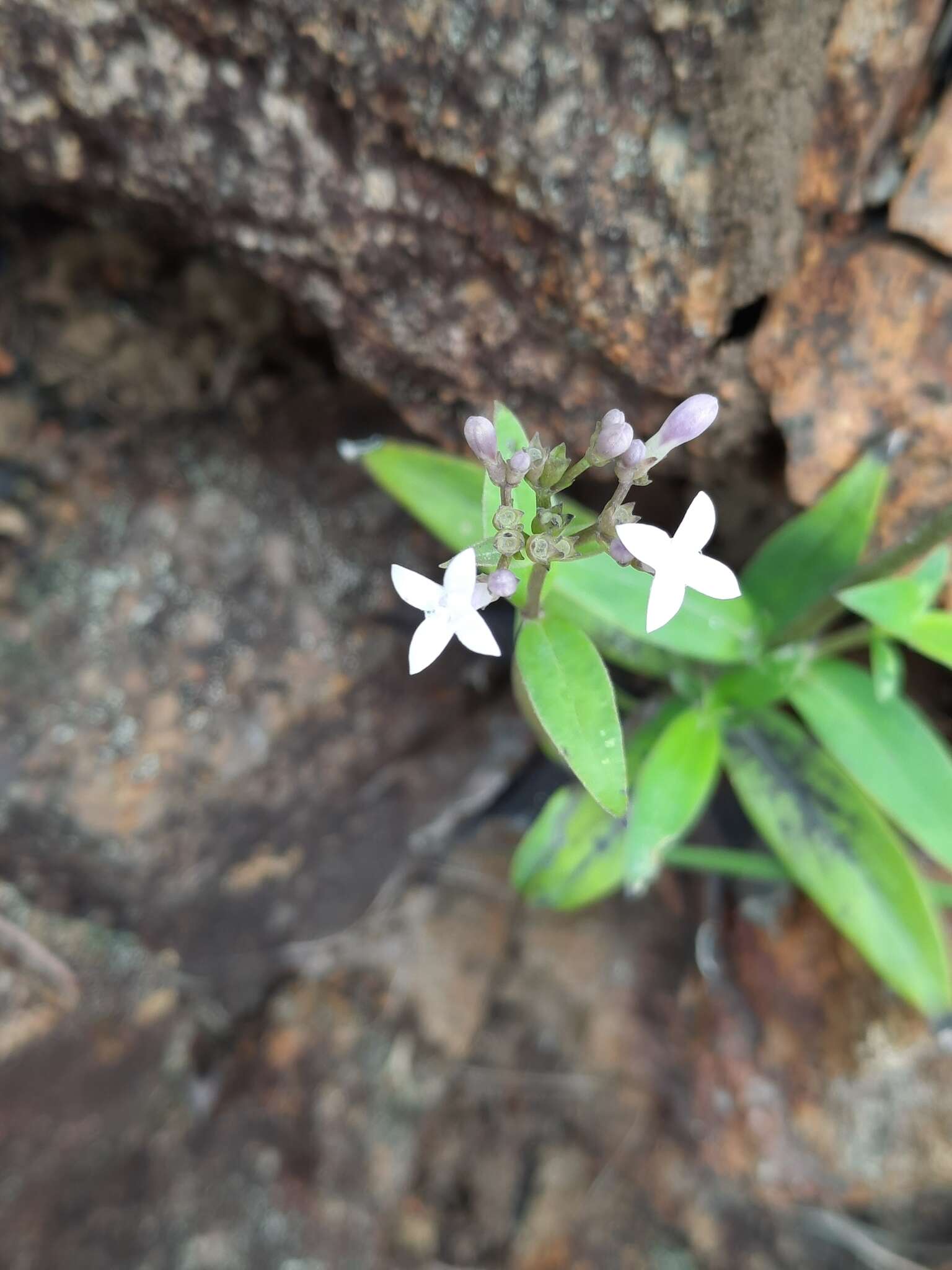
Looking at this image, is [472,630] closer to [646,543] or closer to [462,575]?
[462,575]

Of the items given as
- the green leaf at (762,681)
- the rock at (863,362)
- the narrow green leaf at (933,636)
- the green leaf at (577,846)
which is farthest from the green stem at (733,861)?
the rock at (863,362)

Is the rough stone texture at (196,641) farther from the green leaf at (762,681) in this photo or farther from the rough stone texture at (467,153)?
the green leaf at (762,681)

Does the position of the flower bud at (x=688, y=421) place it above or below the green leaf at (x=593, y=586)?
above

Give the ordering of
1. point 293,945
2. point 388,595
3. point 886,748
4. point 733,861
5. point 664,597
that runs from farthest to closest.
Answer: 1. point 293,945
2. point 388,595
3. point 733,861
4. point 886,748
5. point 664,597

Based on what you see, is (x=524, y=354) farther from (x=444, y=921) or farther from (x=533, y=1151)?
(x=533, y=1151)

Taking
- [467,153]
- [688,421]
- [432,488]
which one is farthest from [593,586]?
[467,153]

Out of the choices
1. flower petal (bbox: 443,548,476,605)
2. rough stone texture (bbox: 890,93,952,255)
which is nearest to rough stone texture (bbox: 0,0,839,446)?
rough stone texture (bbox: 890,93,952,255)
